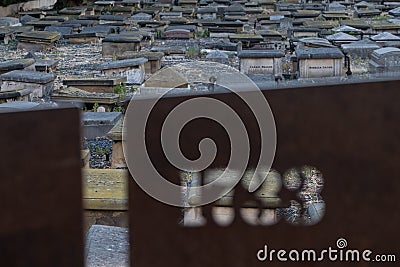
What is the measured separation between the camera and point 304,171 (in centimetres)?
187

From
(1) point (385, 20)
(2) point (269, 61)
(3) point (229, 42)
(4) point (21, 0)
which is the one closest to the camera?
(2) point (269, 61)

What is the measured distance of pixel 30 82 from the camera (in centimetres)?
961

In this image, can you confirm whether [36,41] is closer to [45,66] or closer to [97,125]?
[45,66]

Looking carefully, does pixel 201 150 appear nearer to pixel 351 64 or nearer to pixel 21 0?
pixel 351 64

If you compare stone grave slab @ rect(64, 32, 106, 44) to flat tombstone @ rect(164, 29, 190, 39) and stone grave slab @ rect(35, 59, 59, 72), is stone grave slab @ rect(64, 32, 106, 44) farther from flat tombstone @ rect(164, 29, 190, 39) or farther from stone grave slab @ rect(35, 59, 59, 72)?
stone grave slab @ rect(35, 59, 59, 72)

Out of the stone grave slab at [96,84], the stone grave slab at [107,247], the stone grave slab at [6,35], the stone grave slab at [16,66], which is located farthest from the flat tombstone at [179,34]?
the stone grave slab at [107,247]

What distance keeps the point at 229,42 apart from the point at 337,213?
37.6 ft

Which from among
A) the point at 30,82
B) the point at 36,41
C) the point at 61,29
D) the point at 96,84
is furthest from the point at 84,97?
the point at 61,29

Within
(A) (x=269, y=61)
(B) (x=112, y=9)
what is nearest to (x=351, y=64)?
(A) (x=269, y=61)

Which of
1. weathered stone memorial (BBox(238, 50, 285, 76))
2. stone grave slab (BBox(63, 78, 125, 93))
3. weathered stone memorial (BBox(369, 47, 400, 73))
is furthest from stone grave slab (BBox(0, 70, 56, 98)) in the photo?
weathered stone memorial (BBox(369, 47, 400, 73))

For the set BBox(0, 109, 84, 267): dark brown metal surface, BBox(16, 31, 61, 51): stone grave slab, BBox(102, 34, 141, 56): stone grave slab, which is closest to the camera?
BBox(0, 109, 84, 267): dark brown metal surface

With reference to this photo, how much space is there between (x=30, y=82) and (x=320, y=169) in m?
8.11

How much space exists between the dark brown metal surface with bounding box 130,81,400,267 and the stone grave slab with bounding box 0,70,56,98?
308 inches

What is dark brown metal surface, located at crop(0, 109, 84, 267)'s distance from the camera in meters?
1.79
